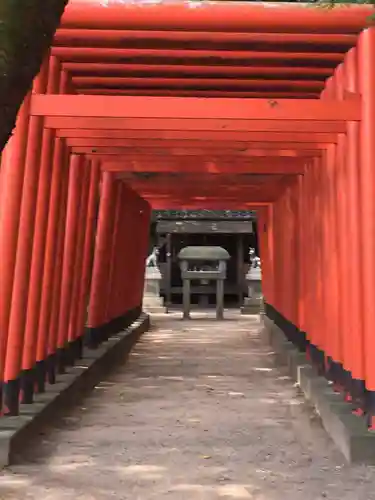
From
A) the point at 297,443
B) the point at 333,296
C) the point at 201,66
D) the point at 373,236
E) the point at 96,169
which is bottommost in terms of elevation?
the point at 297,443

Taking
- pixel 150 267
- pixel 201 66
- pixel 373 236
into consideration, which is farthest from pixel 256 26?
pixel 150 267

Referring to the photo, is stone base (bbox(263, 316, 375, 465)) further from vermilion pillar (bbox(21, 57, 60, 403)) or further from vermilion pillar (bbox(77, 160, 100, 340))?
vermilion pillar (bbox(77, 160, 100, 340))

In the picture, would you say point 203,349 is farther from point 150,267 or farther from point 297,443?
point 150,267

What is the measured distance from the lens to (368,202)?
14.3ft

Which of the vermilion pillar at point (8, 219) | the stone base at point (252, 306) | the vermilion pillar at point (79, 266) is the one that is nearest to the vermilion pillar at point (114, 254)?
the vermilion pillar at point (79, 266)

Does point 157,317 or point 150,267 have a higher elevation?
point 150,267

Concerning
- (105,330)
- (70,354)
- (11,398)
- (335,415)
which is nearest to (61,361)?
(70,354)

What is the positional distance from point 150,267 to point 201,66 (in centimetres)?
1312

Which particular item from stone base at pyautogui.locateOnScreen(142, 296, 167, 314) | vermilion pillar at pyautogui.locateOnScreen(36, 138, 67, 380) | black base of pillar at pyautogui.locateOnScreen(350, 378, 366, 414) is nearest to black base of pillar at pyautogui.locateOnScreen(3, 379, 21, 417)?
vermilion pillar at pyautogui.locateOnScreen(36, 138, 67, 380)

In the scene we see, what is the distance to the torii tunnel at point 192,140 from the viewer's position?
14.9 feet

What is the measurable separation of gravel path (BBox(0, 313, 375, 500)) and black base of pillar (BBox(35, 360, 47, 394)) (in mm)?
348

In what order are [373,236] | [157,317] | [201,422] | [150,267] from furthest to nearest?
[150,267], [157,317], [201,422], [373,236]

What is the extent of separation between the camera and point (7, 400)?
4.53 m

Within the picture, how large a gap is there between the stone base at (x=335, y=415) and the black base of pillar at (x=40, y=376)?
233cm
